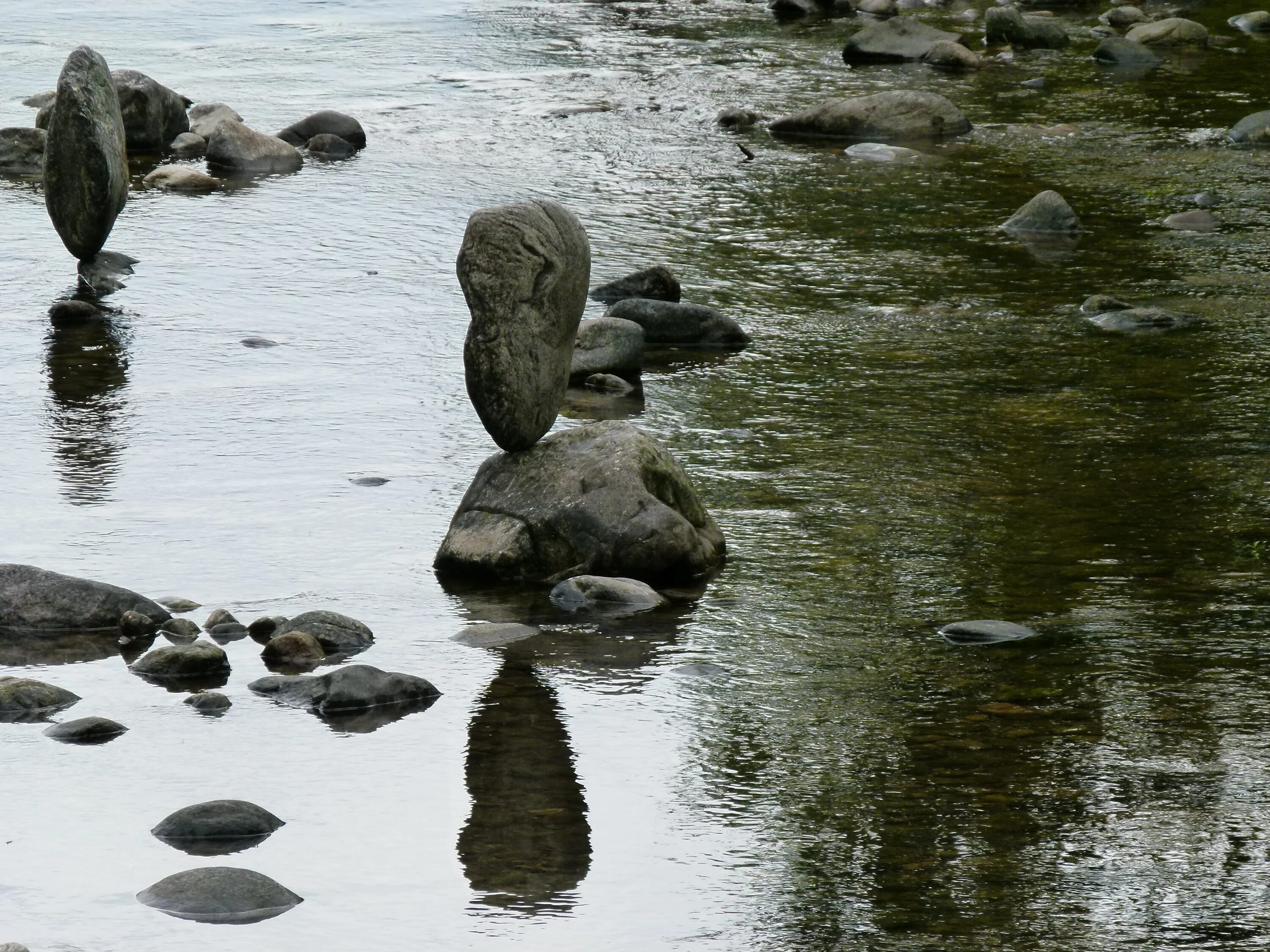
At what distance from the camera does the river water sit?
4.62 metres

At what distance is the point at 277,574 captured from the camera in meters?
7.00

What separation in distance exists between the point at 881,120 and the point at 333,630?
11.8 meters

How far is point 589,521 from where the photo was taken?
710 centimetres

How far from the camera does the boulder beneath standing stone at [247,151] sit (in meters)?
15.8

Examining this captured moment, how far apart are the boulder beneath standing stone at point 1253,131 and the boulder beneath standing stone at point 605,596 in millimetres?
11102

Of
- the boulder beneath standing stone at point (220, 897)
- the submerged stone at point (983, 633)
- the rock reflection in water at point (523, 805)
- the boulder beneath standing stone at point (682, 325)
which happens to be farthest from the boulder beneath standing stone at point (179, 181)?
the boulder beneath standing stone at point (220, 897)

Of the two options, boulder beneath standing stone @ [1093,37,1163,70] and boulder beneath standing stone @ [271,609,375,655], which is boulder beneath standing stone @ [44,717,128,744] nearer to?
boulder beneath standing stone @ [271,609,375,655]

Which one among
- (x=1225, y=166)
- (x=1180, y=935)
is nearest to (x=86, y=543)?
(x=1180, y=935)

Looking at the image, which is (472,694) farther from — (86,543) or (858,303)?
(858,303)

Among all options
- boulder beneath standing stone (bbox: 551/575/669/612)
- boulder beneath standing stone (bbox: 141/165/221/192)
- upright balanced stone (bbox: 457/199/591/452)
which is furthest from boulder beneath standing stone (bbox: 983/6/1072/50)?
boulder beneath standing stone (bbox: 551/575/669/612)

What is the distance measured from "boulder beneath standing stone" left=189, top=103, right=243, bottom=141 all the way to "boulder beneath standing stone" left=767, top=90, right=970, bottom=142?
5.22 m

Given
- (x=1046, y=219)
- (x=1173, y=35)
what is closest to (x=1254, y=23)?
(x=1173, y=35)

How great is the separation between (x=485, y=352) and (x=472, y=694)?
1957 mm

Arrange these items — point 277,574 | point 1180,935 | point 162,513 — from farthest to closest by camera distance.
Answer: point 162,513
point 277,574
point 1180,935
